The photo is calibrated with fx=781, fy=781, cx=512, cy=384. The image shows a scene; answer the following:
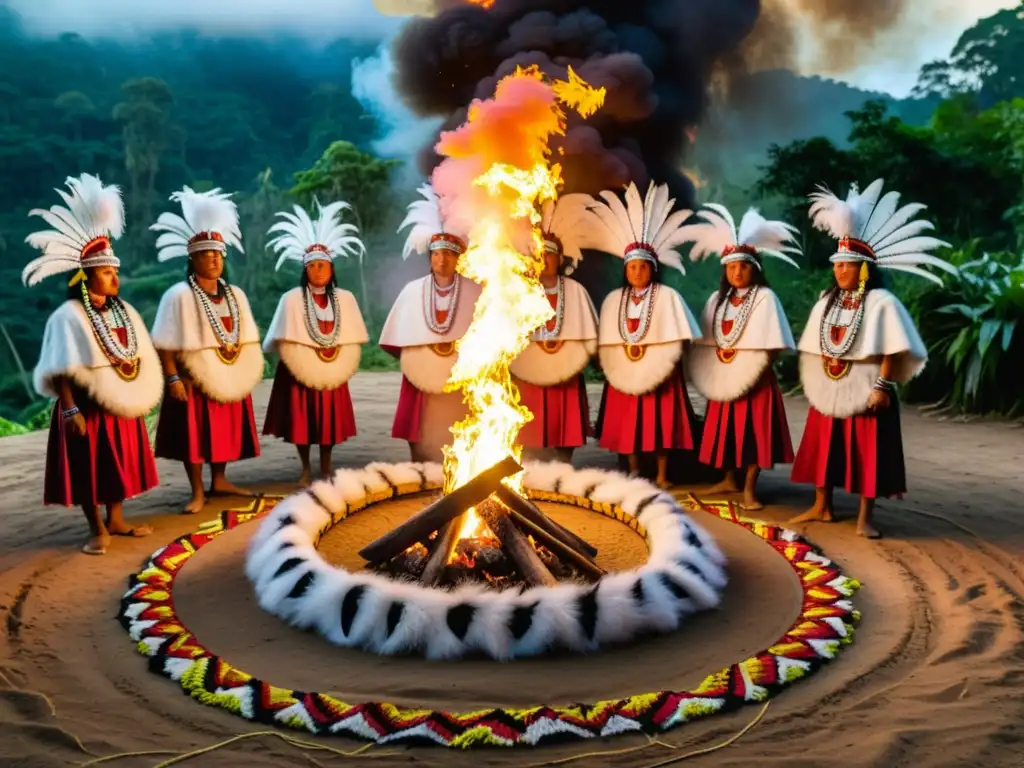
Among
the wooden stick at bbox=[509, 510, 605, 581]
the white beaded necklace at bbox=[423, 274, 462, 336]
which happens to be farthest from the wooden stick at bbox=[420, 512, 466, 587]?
the white beaded necklace at bbox=[423, 274, 462, 336]

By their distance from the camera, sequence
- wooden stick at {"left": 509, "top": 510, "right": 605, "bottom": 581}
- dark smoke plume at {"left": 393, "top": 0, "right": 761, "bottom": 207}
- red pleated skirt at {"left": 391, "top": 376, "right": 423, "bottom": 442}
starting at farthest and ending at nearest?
dark smoke plume at {"left": 393, "top": 0, "right": 761, "bottom": 207}
red pleated skirt at {"left": 391, "top": 376, "right": 423, "bottom": 442}
wooden stick at {"left": 509, "top": 510, "right": 605, "bottom": 581}

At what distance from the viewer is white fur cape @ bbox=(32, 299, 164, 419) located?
4492 millimetres

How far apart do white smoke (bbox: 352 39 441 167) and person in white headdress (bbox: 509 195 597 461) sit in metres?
11.9

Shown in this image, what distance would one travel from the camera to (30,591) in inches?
165

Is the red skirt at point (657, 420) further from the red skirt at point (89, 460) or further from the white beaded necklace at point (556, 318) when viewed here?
the red skirt at point (89, 460)

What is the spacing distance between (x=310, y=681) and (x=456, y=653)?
0.60 m

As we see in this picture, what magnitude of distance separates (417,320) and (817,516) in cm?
324

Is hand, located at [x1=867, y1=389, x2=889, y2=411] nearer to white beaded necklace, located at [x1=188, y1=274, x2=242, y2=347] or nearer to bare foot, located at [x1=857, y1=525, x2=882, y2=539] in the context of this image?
bare foot, located at [x1=857, y1=525, x2=882, y2=539]

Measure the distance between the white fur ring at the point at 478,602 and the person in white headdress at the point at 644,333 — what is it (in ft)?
5.87

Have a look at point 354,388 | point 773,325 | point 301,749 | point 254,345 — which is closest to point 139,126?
point 354,388

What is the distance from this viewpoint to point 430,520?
3.94 m

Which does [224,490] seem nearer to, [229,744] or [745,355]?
[229,744]

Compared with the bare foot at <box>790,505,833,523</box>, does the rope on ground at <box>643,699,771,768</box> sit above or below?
below

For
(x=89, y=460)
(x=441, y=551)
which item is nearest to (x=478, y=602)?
(x=441, y=551)
